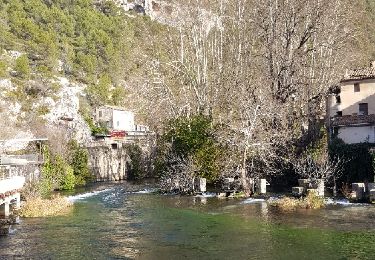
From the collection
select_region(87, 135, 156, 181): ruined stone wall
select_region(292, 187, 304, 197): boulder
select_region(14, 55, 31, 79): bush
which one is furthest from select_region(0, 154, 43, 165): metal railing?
select_region(14, 55, 31, 79): bush

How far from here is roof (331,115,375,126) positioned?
126 ft

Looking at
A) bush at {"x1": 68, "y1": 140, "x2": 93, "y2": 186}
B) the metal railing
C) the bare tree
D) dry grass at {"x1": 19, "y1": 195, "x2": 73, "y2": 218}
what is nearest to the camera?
dry grass at {"x1": 19, "y1": 195, "x2": 73, "y2": 218}

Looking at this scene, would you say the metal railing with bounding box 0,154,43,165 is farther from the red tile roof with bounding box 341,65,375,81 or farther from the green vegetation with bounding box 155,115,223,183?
the red tile roof with bounding box 341,65,375,81

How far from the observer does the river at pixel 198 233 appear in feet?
60.1

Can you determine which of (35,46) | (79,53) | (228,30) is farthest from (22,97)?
(228,30)

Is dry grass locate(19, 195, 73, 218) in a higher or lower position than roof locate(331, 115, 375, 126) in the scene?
lower

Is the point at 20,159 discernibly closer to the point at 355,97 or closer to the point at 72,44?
the point at 355,97

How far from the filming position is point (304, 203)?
28.0 m

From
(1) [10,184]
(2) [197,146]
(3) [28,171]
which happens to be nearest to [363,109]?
(2) [197,146]

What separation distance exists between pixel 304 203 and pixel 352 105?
19997 millimetres

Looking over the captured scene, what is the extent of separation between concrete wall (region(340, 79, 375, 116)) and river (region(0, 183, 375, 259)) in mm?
18326

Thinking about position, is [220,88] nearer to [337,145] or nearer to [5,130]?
[337,145]

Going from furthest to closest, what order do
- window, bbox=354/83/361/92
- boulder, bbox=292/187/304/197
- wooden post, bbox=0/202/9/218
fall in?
window, bbox=354/83/361/92, boulder, bbox=292/187/304/197, wooden post, bbox=0/202/9/218

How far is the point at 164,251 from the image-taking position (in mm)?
18828
